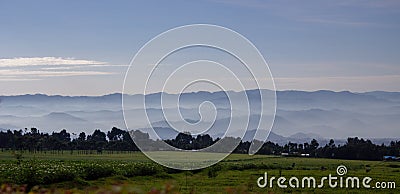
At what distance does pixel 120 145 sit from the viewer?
74.5m

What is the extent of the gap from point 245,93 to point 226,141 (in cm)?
1077

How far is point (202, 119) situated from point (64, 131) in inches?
2710

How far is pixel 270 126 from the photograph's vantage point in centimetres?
2044

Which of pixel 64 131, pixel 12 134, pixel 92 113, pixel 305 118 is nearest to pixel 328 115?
pixel 305 118

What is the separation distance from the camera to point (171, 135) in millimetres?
29750

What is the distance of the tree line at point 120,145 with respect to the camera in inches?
2511

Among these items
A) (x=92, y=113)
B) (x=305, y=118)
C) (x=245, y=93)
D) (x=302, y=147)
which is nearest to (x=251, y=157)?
(x=302, y=147)

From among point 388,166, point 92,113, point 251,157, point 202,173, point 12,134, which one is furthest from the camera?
point 92,113

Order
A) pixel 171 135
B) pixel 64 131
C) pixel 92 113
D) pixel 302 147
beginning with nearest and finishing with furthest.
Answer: pixel 171 135 < pixel 302 147 < pixel 64 131 < pixel 92 113

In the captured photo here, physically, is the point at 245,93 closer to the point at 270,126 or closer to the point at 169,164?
the point at 270,126

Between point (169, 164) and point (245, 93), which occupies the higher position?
point (245, 93)

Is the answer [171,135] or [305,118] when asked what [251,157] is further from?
[305,118]

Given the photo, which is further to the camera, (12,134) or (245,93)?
(12,134)

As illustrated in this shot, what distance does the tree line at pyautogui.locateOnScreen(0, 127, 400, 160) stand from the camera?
63.8m
